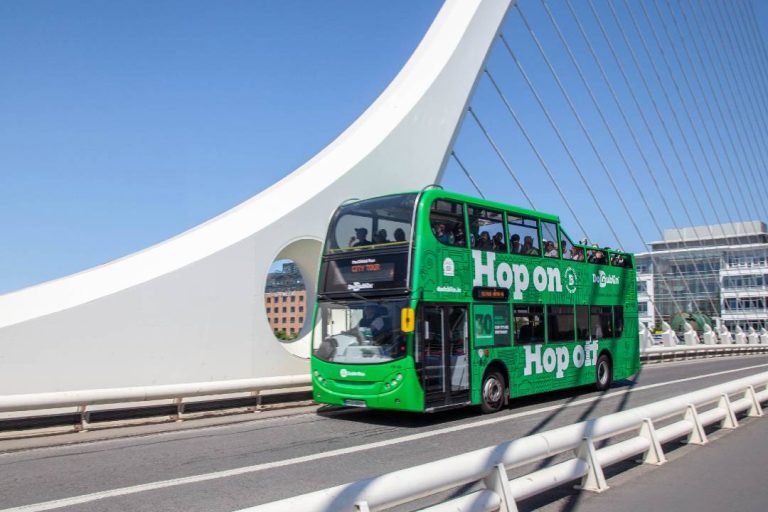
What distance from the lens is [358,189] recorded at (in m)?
14.8

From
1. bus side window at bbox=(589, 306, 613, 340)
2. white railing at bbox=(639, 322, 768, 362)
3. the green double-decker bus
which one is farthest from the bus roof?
white railing at bbox=(639, 322, 768, 362)

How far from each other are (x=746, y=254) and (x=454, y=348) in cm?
6194

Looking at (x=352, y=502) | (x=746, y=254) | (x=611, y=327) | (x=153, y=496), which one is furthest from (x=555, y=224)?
(x=746, y=254)

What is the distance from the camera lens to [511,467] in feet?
16.4

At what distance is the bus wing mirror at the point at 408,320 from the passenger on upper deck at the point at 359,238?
154 cm

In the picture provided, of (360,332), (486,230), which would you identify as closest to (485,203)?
(486,230)

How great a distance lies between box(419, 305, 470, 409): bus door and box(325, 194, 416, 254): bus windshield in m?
1.23

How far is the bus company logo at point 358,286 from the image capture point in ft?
34.0

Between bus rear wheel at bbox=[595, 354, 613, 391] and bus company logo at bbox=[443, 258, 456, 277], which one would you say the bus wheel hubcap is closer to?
bus company logo at bbox=[443, 258, 456, 277]

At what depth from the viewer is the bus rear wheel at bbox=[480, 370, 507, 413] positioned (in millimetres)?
11195

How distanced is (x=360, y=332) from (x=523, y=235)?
381 cm

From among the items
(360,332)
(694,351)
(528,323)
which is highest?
(528,323)

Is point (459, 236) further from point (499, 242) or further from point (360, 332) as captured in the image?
point (360, 332)

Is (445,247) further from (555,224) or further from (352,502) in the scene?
(352,502)
